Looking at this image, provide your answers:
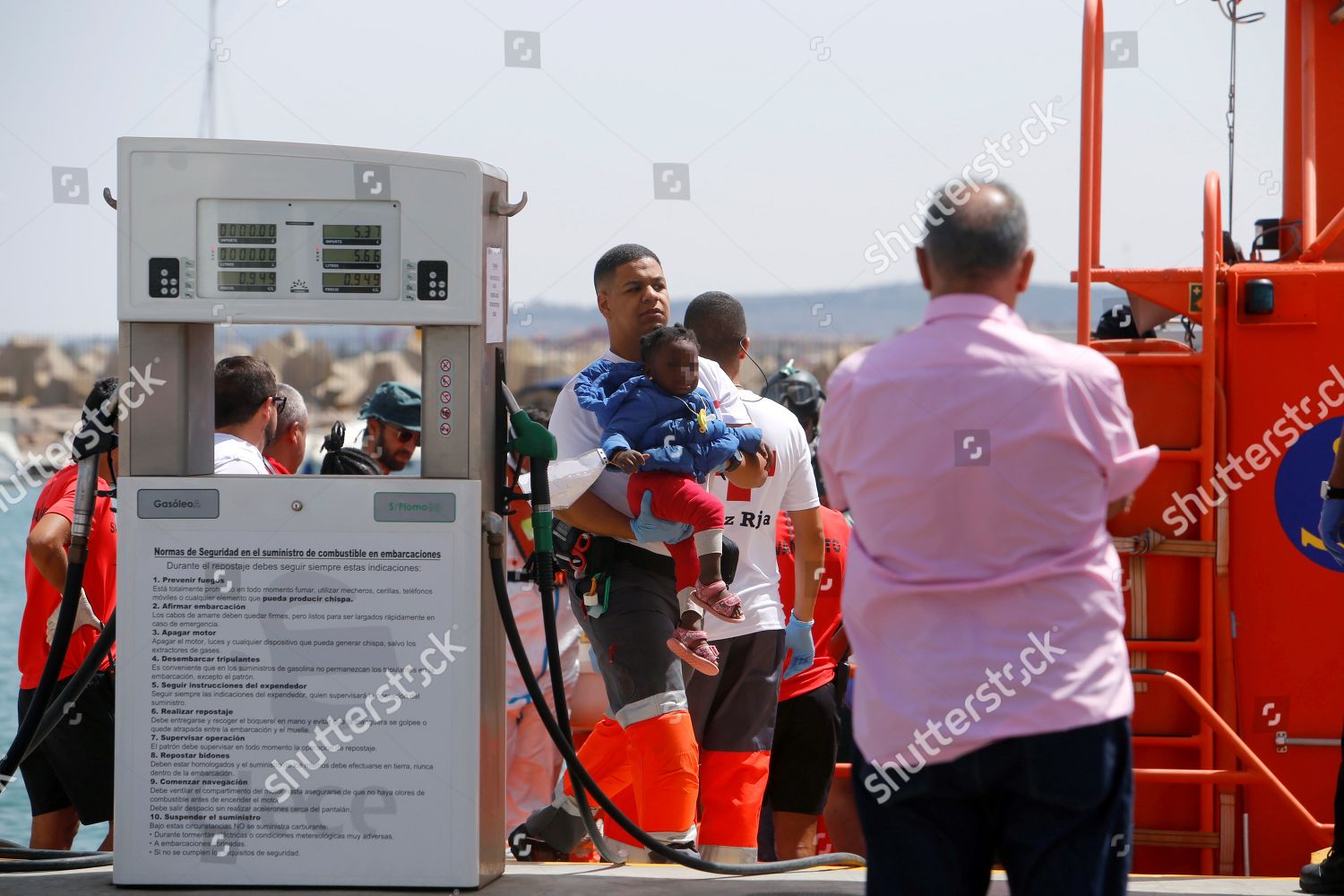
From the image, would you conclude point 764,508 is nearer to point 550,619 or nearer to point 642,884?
point 550,619

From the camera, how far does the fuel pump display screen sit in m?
4.03

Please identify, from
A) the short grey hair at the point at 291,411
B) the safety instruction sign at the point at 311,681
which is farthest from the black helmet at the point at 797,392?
the safety instruction sign at the point at 311,681

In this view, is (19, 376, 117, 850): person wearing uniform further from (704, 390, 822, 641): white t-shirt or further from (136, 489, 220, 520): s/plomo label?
(704, 390, 822, 641): white t-shirt

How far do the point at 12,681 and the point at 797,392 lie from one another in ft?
56.7

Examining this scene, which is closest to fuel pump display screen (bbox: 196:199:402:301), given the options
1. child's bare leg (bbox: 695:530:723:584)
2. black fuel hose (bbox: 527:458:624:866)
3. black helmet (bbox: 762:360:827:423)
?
black fuel hose (bbox: 527:458:624:866)

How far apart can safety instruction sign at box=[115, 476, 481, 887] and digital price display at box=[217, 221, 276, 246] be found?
0.68 meters

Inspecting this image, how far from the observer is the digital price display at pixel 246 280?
405 centimetres

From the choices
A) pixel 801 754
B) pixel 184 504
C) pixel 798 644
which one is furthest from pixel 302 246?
pixel 801 754

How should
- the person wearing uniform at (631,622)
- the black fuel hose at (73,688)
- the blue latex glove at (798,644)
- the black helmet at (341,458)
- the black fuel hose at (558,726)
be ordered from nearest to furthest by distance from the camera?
the black fuel hose at (558,726), the black fuel hose at (73,688), the person wearing uniform at (631,622), the blue latex glove at (798,644), the black helmet at (341,458)

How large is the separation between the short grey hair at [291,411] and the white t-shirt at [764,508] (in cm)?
202

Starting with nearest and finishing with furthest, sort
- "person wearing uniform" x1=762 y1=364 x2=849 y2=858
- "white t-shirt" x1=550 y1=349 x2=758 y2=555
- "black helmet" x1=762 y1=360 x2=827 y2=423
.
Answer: "white t-shirt" x1=550 y1=349 x2=758 y2=555, "person wearing uniform" x1=762 y1=364 x2=849 y2=858, "black helmet" x1=762 y1=360 x2=827 y2=423

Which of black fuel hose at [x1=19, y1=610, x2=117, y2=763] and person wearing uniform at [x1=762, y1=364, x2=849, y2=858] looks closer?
black fuel hose at [x1=19, y1=610, x2=117, y2=763]

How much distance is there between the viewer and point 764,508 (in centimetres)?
535

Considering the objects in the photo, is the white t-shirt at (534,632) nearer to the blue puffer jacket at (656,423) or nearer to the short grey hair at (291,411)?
the short grey hair at (291,411)
